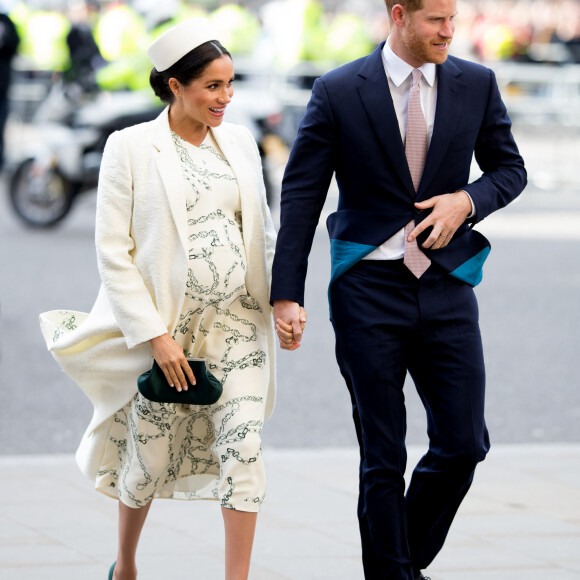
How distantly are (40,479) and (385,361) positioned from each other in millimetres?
2184

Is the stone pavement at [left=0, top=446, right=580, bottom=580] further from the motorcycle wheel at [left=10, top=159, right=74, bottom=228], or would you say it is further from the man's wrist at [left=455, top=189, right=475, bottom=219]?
the motorcycle wheel at [left=10, top=159, right=74, bottom=228]

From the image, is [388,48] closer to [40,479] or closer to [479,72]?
[479,72]

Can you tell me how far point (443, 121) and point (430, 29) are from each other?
25cm

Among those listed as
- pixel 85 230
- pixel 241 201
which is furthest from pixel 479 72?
pixel 85 230

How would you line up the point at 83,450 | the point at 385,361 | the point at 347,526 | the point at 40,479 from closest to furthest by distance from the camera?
the point at 385,361
the point at 83,450
the point at 347,526
the point at 40,479

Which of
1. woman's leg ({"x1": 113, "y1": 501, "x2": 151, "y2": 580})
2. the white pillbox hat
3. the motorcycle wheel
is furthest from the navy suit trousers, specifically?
the motorcycle wheel

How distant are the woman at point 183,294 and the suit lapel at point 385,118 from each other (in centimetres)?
Result: 38

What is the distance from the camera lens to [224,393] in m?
3.87

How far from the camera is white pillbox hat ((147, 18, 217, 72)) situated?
380 centimetres

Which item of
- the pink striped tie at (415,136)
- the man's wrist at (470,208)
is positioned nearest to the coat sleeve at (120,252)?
the pink striped tie at (415,136)

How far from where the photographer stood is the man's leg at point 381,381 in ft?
12.5

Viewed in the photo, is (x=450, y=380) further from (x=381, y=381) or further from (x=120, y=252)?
(x=120, y=252)

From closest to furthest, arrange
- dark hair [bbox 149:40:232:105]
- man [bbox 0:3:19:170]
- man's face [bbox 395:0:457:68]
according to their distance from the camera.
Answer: man's face [bbox 395:0:457:68]
dark hair [bbox 149:40:232:105]
man [bbox 0:3:19:170]

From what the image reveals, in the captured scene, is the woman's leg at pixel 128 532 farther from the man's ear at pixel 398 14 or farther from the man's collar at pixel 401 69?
the man's ear at pixel 398 14
